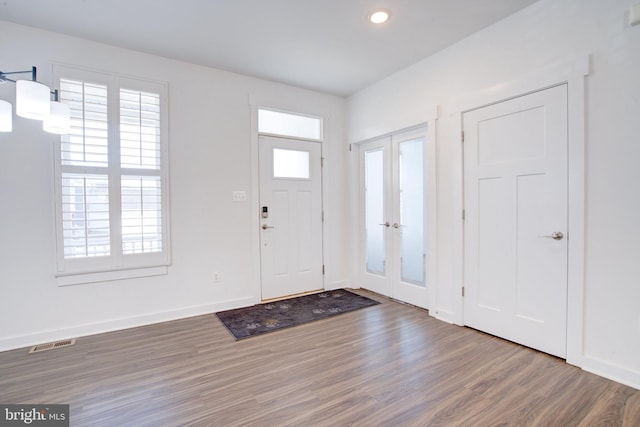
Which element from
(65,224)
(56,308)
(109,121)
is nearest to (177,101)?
(109,121)

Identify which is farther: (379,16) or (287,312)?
(287,312)

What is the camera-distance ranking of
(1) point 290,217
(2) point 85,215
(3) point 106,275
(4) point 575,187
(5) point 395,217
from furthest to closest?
(1) point 290,217 < (5) point 395,217 < (3) point 106,275 < (2) point 85,215 < (4) point 575,187

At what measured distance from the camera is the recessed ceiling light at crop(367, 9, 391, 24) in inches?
98.7

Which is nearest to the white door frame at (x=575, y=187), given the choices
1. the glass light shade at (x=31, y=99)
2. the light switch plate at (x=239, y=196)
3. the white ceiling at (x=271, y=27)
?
the white ceiling at (x=271, y=27)

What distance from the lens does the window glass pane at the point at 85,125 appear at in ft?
9.24

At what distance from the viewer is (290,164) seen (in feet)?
13.4

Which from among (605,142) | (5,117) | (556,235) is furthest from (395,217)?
(5,117)

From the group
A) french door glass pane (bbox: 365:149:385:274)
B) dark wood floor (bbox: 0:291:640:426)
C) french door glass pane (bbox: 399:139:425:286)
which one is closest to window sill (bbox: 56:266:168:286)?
dark wood floor (bbox: 0:291:640:426)

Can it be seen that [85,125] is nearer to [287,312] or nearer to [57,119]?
[57,119]

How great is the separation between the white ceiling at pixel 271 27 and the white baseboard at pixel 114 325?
273cm

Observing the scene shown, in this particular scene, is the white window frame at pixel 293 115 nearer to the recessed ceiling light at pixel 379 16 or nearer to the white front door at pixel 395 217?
the white front door at pixel 395 217

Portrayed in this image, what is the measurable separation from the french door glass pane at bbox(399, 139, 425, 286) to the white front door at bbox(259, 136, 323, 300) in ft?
3.85

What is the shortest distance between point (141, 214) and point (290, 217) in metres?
1.73

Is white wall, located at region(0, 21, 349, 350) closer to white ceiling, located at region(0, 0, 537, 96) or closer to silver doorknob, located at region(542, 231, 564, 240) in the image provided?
white ceiling, located at region(0, 0, 537, 96)
